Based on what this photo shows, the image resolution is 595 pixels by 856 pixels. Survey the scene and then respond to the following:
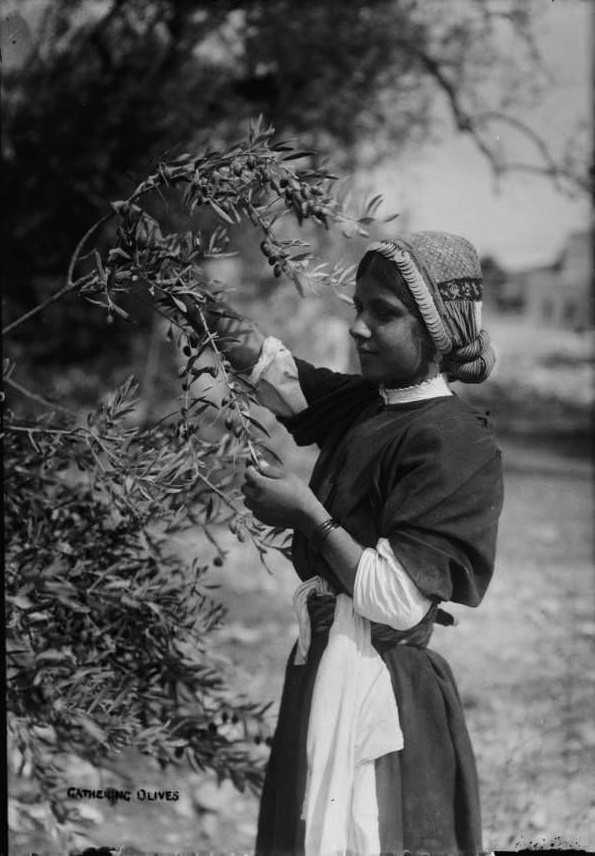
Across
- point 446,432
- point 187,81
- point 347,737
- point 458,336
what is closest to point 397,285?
point 458,336

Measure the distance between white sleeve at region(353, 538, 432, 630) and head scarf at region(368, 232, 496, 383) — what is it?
17.5 inches

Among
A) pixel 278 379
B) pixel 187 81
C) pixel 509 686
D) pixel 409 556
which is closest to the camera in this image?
pixel 409 556

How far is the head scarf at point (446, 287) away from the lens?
205 cm

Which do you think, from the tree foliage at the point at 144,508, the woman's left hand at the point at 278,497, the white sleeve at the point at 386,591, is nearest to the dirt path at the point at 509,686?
the tree foliage at the point at 144,508

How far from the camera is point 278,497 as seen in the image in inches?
82.3

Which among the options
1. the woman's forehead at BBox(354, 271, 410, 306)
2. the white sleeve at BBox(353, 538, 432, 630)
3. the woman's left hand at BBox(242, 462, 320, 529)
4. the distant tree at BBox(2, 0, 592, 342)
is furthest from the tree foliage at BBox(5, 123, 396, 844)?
the distant tree at BBox(2, 0, 592, 342)

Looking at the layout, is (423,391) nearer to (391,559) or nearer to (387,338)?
(387,338)

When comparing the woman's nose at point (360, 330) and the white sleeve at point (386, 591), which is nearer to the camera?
the white sleeve at point (386, 591)

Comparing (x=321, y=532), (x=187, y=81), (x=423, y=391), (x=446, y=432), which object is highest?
(x=187, y=81)

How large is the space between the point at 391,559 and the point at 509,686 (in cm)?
311

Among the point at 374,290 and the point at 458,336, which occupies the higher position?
the point at 374,290

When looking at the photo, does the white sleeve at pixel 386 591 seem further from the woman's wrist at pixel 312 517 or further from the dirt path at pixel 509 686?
the dirt path at pixel 509 686

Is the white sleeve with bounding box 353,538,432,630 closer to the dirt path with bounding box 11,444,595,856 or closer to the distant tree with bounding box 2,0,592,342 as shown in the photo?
the dirt path with bounding box 11,444,595,856

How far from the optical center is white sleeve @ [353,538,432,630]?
2.00 m
